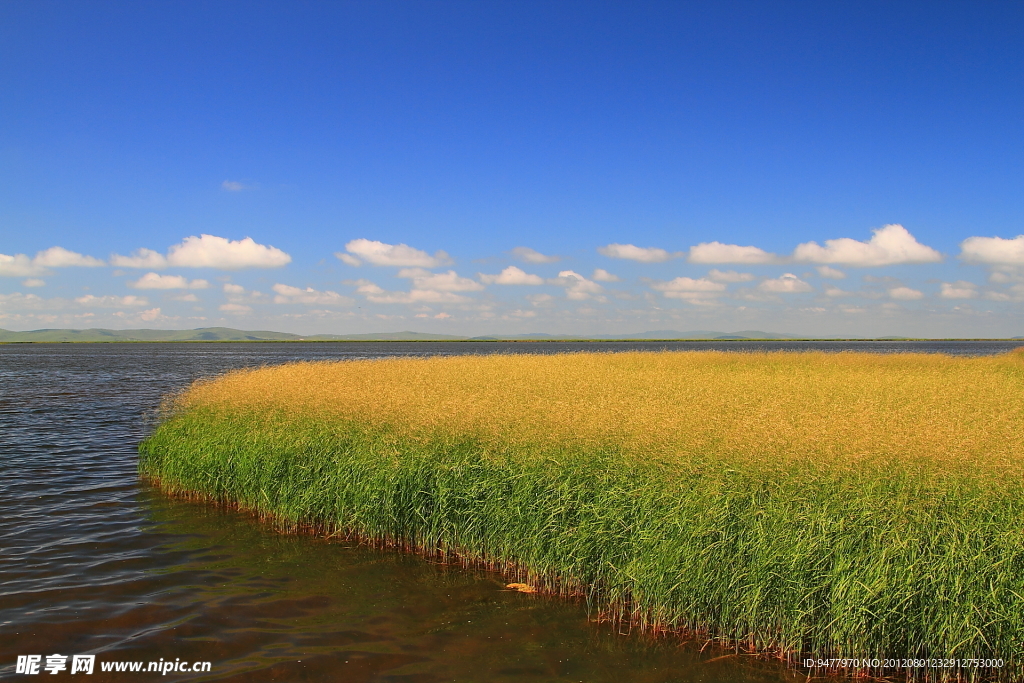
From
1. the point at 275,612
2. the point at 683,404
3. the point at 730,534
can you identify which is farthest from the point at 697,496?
the point at 683,404

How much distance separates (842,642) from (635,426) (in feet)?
18.7

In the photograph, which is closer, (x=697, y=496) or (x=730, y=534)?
(x=730, y=534)

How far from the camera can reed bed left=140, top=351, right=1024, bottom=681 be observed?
719 centimetres

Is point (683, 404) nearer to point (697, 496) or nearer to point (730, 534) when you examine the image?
point (697, 496)

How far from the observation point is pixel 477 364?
29.8 meters

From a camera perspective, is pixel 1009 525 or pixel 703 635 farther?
pixel 703 635

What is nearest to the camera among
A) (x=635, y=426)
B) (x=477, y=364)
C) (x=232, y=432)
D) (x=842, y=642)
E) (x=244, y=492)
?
(x=842, y=642)

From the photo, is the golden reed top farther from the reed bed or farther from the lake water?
the lake water

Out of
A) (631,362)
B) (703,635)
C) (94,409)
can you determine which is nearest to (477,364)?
(631,362)

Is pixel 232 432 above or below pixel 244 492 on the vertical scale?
above

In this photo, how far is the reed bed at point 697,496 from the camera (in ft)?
23.6

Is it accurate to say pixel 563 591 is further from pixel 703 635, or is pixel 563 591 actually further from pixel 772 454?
pixel 772 454

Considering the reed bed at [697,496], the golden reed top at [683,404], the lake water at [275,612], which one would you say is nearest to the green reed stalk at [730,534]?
the reed bed at [697,496]

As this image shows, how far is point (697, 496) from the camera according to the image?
895 cm
